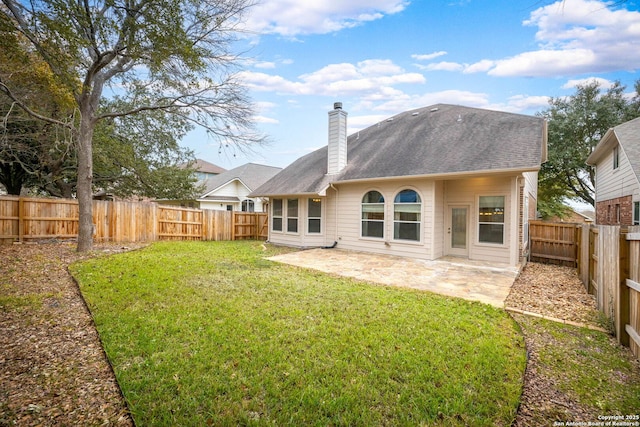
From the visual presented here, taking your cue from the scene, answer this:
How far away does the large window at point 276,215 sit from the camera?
45.2ft

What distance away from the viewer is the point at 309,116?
49.4 feet

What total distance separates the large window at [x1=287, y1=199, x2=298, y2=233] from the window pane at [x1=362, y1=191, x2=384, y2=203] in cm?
336

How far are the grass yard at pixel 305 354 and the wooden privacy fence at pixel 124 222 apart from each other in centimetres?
660

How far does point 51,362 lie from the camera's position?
3094mm

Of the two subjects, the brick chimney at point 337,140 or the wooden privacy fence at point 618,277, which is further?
the brick chimney at point 337,140

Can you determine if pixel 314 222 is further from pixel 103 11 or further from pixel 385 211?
pixel 103 11

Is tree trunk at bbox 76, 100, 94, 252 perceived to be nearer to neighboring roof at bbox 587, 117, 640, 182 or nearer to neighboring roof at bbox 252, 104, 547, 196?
neighboring roof at bbox 252, 104, 547, 196

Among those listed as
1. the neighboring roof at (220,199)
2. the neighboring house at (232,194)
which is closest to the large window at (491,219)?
the neighboring house at (232,194)

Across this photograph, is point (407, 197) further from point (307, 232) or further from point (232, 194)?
point (232, 194)

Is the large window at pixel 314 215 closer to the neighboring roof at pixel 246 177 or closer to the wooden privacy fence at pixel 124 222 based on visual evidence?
the wooden privacy fence at pixel 124 222

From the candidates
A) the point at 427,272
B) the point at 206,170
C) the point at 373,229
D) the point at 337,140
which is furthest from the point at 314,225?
the point at 206,170

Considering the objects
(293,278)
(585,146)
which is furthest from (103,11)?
(585,146)

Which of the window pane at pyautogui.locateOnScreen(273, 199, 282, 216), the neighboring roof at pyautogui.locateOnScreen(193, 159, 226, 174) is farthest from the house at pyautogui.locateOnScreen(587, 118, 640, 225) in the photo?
the neighboring roof at pyautogui.locateOnScreen(193, 159, 226, 174)

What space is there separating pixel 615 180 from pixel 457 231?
744 cm
